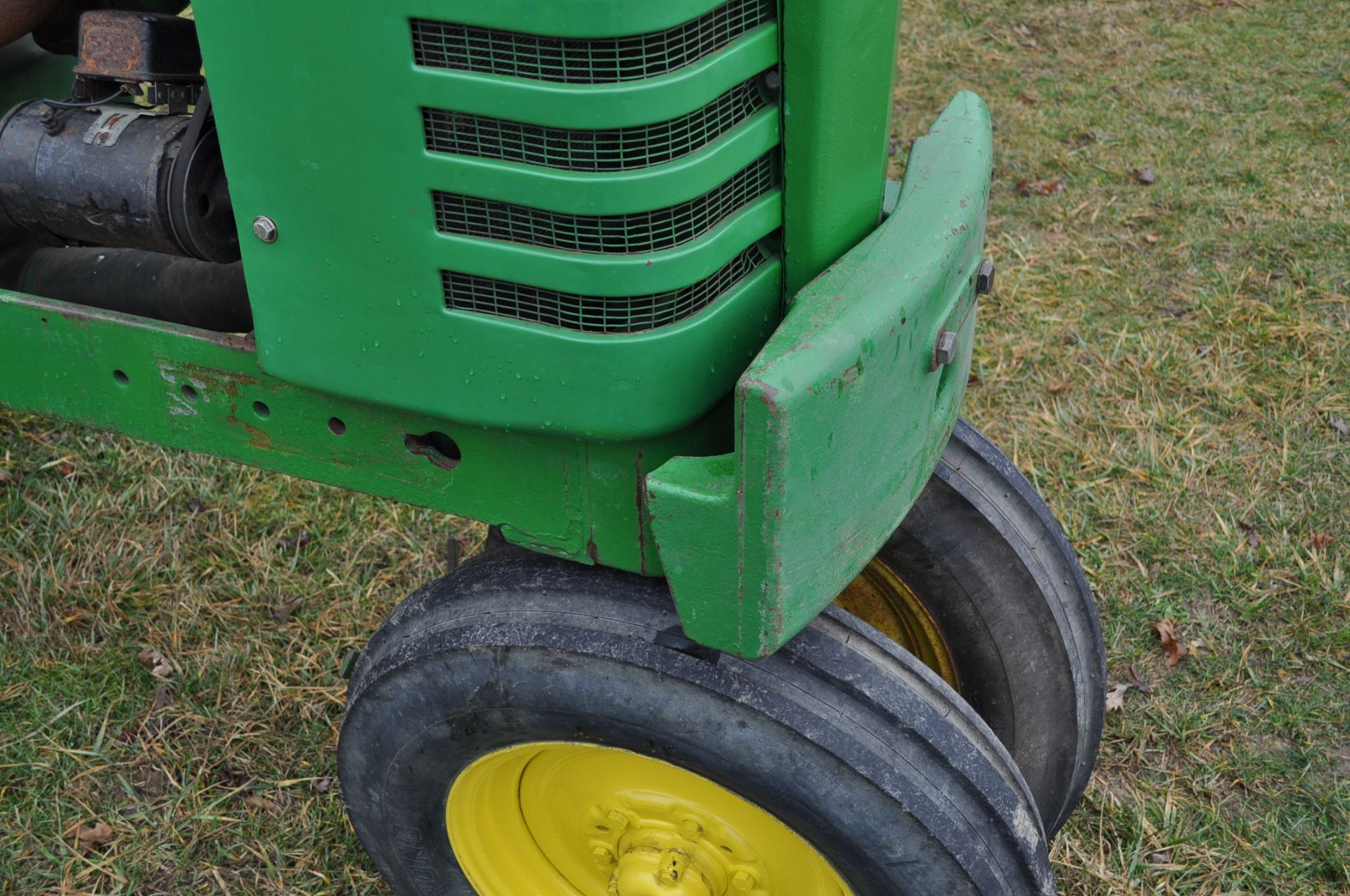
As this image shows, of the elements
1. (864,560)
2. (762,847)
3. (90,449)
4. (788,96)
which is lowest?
(90,449)

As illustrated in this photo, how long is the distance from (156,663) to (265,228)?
1.64 metres

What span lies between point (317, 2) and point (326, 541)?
1989mm

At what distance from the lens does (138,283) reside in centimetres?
203

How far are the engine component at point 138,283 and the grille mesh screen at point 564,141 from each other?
0.63 m

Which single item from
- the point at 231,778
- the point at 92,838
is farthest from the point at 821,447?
the point at 92,838

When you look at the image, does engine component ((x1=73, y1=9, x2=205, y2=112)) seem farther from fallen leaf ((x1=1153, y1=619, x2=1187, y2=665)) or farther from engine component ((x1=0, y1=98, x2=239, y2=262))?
fallen leaf ((x1=1153, y1=619, x2=1187, y2=665))

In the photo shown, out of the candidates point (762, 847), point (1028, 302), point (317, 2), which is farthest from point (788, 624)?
point (1028, 302)

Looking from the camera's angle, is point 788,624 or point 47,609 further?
point 47,609

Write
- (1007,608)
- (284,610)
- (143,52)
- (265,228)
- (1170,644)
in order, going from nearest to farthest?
1. (265,228)
2. (143,52)
3. (1007,608)
4. (1170,644)
5. (284,610)

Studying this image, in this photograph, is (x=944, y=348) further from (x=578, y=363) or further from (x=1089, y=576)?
(x=1089, y=576)

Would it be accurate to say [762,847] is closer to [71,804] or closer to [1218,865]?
[1218,865]

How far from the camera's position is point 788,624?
1.52 m

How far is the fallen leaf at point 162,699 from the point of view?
8.90ft

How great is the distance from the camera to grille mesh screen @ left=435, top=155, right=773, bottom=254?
4.67ft
